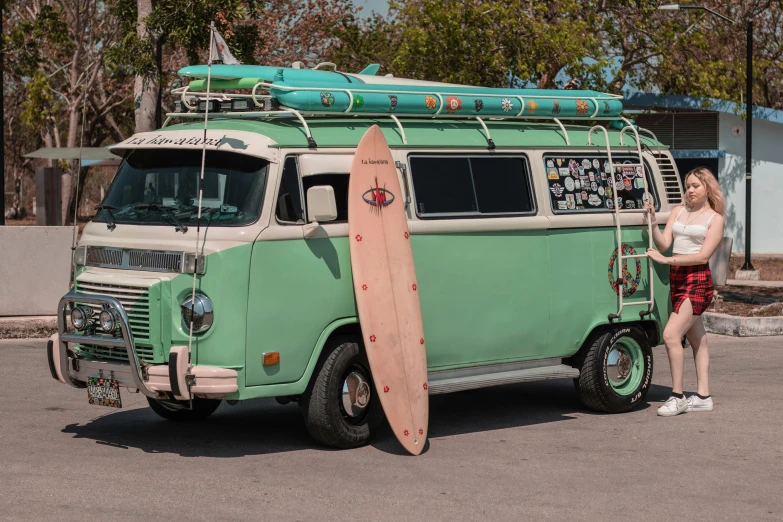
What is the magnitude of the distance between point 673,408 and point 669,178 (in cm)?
210

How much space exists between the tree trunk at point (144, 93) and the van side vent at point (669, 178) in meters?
10.7

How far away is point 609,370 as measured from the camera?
10219 mm

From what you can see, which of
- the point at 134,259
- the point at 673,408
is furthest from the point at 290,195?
the point at 673,408

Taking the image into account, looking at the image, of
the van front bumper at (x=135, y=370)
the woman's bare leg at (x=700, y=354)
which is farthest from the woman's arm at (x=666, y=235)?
the van front bumper at (x=135, y=370)

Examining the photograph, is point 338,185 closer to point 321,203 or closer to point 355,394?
point 321,203

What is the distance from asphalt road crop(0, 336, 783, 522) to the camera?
22.8 ft

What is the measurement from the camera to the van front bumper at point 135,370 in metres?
7.87

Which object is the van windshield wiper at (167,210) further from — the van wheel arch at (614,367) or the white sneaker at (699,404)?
the white sneaker at (699,404)

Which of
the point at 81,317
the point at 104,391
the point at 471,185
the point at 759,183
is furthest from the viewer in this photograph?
the point at 759,183

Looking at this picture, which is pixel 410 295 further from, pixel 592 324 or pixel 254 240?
pixel 592 324

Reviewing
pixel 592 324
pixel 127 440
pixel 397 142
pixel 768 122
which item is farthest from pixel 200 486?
pixel 768 122

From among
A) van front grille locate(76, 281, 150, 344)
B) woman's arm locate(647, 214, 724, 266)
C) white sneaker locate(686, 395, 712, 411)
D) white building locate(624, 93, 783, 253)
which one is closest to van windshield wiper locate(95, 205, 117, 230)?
van front grille locate(76, 281, 150, 344)

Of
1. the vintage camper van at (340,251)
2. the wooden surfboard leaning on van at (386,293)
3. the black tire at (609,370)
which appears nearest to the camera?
the vintage camper van at (340,251)

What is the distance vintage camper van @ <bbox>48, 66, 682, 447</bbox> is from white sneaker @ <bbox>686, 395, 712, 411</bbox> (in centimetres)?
49
